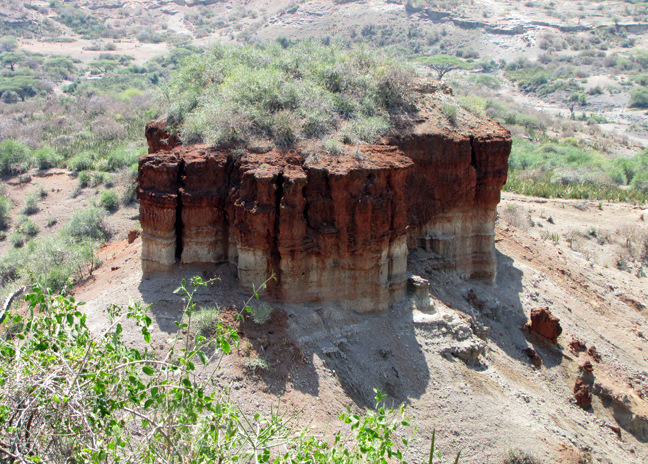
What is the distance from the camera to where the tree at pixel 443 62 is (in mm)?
57750

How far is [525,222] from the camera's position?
22188mm

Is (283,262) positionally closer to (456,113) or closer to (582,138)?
(456,113)

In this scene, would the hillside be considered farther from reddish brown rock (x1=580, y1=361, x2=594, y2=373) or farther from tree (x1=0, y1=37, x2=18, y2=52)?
tree (x1=0, y1=37, x2=18, y2=52)

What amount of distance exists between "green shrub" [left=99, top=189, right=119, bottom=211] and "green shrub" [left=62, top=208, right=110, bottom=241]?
2259 mm

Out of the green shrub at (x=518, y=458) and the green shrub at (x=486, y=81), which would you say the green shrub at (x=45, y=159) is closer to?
the green shrub at (x=518, y=458)

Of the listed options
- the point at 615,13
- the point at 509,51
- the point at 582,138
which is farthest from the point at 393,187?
the point at 615,13

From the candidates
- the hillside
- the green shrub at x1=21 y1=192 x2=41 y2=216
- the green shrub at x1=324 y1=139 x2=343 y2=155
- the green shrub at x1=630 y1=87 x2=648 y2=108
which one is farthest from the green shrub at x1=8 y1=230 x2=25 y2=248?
the green shrub at x1=630 y1=87 x2=648 y2=108

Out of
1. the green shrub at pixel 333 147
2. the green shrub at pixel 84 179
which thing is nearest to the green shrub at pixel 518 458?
the green shrub at pixel 333 147

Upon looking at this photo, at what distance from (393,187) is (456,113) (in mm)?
3641

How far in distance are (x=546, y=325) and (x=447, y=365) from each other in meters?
3.43

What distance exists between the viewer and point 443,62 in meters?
60.4

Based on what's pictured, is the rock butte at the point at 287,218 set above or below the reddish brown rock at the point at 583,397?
above

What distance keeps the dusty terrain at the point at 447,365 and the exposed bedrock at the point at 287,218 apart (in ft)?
1.32

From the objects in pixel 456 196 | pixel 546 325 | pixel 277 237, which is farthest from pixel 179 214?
pixel 546 325
